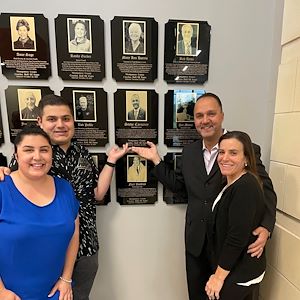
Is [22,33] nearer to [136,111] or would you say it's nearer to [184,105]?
[136,111]

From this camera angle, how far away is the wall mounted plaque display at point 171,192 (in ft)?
5.00

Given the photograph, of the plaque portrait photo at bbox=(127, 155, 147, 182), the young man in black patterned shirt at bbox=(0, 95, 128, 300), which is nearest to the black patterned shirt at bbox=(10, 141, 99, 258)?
the young man in black patterned shirt at bbox=(0, 95, 128, 300)

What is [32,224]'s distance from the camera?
3.11ft

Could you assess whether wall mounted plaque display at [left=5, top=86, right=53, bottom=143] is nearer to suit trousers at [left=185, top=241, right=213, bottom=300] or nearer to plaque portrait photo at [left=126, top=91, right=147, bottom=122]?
plaque portrait photo at [left=126, top=91, right=147, bottom=122]

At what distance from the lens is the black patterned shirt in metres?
1.22

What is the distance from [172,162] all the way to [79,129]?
565 mm

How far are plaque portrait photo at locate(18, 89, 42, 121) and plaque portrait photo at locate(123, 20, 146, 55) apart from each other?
20.9 inches

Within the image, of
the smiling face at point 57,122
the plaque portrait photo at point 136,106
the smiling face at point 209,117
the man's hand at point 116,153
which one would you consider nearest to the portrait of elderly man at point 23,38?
the smiling face at point 57,122

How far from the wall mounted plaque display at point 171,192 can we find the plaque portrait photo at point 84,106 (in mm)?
479

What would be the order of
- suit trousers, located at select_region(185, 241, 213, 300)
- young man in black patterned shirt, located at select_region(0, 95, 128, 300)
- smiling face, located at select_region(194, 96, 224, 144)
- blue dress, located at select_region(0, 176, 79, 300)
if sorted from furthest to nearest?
suit trousers, located at select_region(185, 241, 213, 300), smiling face, located at select_region(194, 96, 224, 144), young man in black patterned shirt, located at select_region(0, 95, 128, 300), blue dress, located at select_region(0, 176, 79, 300)

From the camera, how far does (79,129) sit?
57.1 inches

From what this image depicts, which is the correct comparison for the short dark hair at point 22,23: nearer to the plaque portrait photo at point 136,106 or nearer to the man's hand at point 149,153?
the plaque portrait photo at point 136,106

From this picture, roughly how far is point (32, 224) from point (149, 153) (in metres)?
0.72

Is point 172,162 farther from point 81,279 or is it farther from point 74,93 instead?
point 81,279
